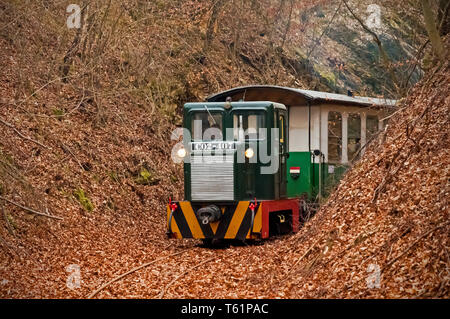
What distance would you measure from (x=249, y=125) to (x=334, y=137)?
3.32 metres

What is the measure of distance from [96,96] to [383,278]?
12.1 metres

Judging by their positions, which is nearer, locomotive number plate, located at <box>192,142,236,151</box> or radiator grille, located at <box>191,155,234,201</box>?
radiator grille, located at <box>191,155,234,201</box>

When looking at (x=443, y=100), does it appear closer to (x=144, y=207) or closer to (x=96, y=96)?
(x=144, y=207)

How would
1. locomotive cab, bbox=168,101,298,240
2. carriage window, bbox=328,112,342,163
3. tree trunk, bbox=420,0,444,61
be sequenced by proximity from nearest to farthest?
tree trunk, bbox=420,0,444,61, locomotive cab, bbox=168,101,298,240, carriage window, bbox=328,112,342,163

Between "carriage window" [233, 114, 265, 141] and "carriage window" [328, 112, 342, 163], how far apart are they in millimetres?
2889

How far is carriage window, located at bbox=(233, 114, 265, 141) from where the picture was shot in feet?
45.5

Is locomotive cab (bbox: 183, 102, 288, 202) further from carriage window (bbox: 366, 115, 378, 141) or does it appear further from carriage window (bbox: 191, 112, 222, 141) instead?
carriage window (bbox: 366, 115, 378, 141)

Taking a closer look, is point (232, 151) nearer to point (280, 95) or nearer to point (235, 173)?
point (235, 173)

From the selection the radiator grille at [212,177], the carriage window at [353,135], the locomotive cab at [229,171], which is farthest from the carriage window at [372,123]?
the radiator grille at [212,177]

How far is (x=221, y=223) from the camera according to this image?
13.5m

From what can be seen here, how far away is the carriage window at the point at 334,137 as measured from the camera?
53.4ft

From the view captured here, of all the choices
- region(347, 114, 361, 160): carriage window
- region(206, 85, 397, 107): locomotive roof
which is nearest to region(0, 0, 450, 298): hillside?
region(206, 85, 397, 107): locomotive roof

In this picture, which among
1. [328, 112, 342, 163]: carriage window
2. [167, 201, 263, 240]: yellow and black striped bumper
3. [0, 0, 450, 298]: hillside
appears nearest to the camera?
[0, 0, 450, 298]: hillside
